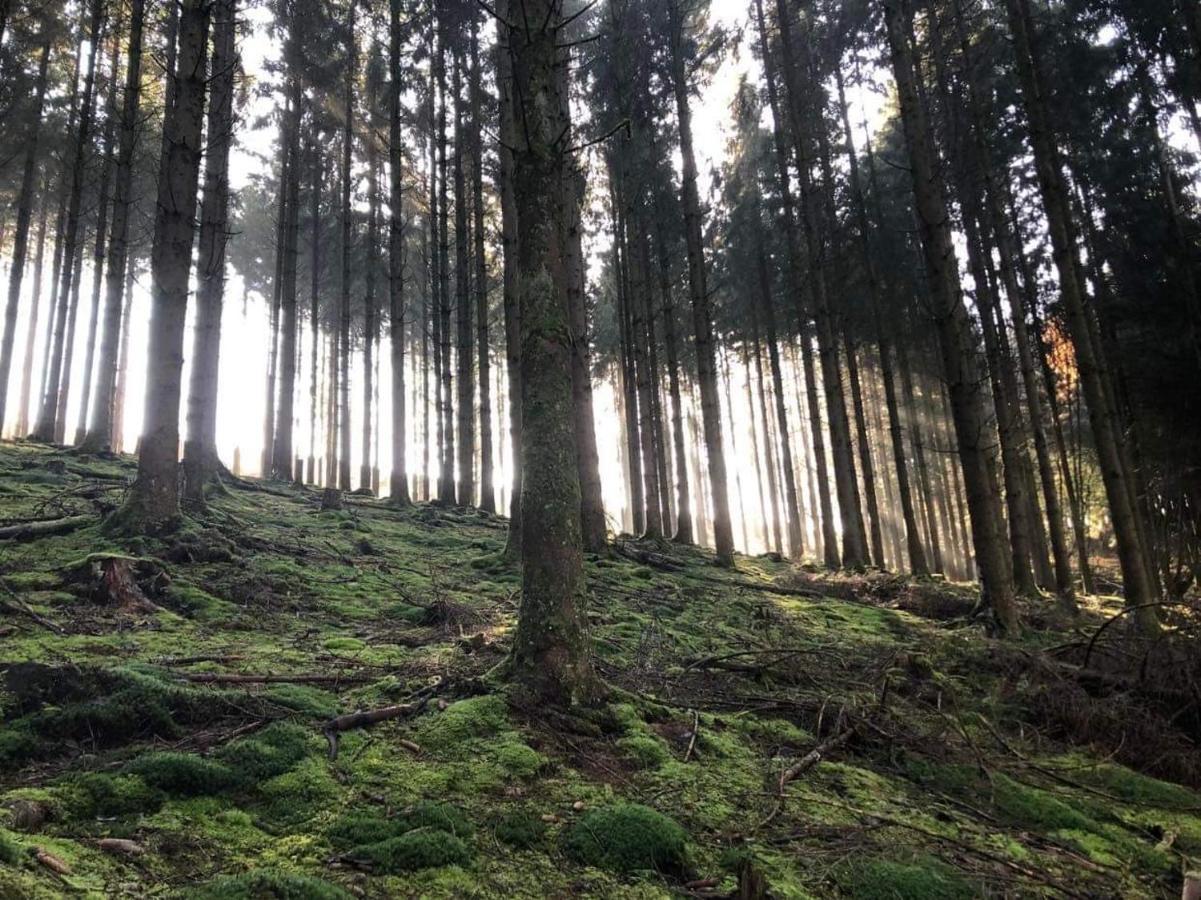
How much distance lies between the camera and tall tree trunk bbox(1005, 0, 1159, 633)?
26.7 ft

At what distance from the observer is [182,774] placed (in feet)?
8.87

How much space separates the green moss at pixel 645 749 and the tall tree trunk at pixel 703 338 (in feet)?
32.6

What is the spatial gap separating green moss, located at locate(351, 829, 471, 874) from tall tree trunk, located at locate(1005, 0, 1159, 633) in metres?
9.05

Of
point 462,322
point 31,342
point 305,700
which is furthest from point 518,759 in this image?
point 31,342

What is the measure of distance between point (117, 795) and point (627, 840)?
6.67ft

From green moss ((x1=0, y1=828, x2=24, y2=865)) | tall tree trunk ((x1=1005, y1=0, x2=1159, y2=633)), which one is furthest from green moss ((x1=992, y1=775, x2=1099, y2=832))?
tall tree trunk ((x1=1005, y1=0, x2=1159, y2=633))

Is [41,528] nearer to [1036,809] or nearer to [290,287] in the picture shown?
[1036,809]

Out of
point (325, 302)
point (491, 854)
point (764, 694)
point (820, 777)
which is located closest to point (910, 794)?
point (820, 777)

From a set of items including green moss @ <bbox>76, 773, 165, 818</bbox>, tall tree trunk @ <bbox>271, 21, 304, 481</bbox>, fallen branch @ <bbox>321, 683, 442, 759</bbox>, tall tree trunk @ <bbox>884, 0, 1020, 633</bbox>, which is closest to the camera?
green moss @ <bbox>76, 773, 165, 818</bbox>

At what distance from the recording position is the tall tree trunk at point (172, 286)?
6.93m

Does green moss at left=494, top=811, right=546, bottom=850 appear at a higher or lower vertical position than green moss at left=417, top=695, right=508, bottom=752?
lower

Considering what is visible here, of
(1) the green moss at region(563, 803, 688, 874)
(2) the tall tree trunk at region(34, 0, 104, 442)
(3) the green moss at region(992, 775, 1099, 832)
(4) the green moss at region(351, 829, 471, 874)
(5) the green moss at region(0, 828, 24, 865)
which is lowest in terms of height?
(3) the green moss at region(992, 775, 1099, 832)

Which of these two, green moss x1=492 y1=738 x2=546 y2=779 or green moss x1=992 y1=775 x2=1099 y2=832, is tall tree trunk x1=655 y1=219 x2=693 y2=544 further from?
green moss x1=492 y1=738 x2=546 y2=779

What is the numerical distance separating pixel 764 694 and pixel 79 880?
4303mm
